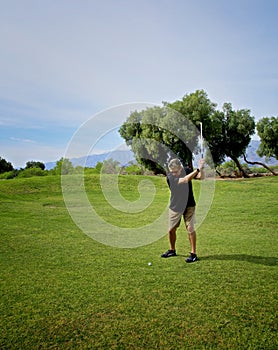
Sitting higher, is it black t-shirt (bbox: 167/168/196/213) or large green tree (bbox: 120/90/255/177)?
large green tree (bbox: 120/90/255/177)

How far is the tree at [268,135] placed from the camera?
38750mm

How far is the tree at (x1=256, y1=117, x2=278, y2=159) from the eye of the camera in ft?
127

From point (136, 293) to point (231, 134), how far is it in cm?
3509

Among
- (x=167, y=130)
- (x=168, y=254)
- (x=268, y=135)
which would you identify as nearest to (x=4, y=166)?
(x=167, y=130)

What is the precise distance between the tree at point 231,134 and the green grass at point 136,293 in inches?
1114

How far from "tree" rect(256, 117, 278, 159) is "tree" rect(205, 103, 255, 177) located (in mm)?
1480

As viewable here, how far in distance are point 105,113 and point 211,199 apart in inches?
468

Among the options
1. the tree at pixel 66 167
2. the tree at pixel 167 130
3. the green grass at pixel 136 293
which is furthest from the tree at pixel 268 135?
the green grass at pixel 136 293

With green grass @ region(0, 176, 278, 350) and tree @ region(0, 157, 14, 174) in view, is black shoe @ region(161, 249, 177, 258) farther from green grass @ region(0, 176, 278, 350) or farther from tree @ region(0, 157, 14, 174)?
tree @ region(0, 157, 14, 174)

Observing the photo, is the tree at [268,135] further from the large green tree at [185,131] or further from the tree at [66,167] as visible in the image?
the tree at [66,167]

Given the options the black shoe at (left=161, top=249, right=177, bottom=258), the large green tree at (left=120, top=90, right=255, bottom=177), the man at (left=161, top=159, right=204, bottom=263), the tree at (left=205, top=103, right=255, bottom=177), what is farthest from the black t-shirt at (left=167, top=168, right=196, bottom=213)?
the tree at (left=205, top=103, right=255, bottom=177)

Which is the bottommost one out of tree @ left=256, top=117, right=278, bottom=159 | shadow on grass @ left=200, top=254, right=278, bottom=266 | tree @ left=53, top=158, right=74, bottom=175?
shadow on grass @ left=200, top=254, right=278, bottom=266

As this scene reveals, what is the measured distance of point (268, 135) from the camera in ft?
128

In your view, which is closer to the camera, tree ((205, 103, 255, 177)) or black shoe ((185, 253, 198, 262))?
black shoe ((185, 253, 198, 262))
